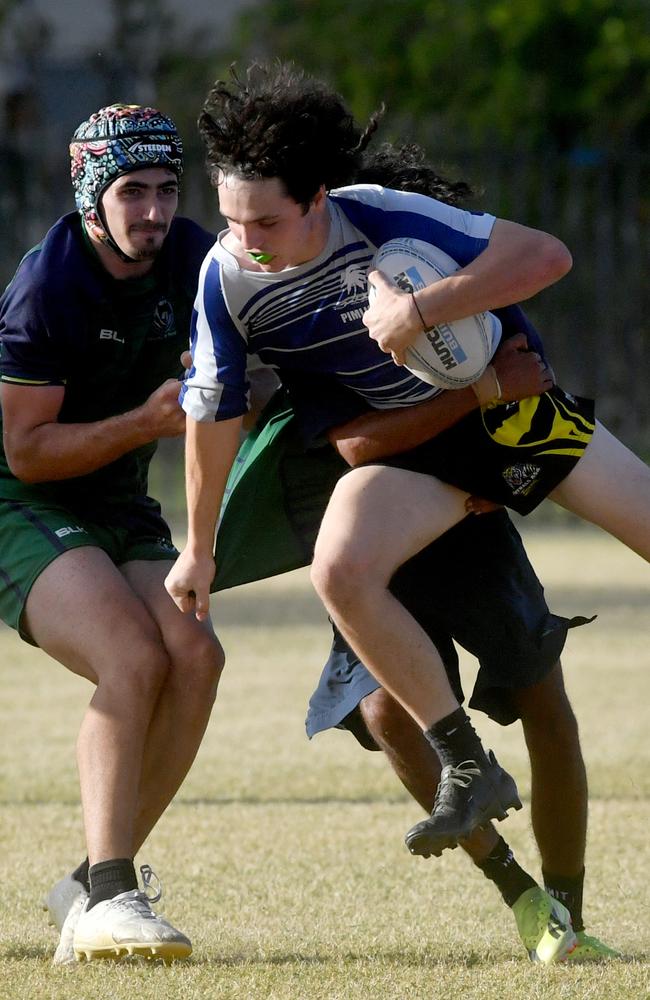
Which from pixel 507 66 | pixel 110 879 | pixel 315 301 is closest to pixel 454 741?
pixel 110 879

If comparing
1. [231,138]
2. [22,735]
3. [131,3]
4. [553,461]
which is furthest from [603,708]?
[131,3]

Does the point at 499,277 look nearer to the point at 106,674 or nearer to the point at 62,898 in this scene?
the point at 106,674

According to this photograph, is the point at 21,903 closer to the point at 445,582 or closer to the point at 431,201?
the point at 445,582

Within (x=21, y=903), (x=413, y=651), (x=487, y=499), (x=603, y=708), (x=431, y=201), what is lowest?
(x=603, y=708)

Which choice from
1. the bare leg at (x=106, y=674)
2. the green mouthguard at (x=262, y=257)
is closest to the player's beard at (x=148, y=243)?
the green mouthguard at (x=262, y=257)

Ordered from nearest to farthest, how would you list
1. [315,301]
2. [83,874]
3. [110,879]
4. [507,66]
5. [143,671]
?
[315,301] < [110,879] < [143,671] < [83,874] < [507,66]

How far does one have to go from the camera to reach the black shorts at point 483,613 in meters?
3.94

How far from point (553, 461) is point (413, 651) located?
1.82ft

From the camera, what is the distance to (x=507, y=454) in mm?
3828

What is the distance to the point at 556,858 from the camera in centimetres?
411

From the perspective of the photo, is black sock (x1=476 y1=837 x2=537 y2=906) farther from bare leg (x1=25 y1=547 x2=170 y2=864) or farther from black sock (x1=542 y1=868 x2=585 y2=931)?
bare leg (x1=25 y1=547 x2=170 y2=864)

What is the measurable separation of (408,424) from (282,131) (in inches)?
28.3

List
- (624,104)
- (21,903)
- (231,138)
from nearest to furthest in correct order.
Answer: (231,138), (21,903), (624,104)

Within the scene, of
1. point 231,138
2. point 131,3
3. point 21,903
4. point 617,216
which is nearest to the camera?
point 231,138
